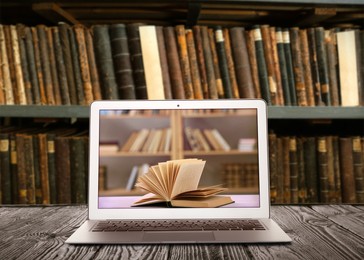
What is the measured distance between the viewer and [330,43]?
5.05ft

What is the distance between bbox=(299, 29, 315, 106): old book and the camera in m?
1.52

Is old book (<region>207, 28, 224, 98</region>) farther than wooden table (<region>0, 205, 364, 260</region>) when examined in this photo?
Yes

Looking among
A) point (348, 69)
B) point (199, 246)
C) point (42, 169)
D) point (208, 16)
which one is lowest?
point (199, 246)

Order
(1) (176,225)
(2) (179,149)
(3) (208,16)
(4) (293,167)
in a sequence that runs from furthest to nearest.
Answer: (2) (179,149) → (3) (208,16) → (4) (293,167) → (1) (176,225)

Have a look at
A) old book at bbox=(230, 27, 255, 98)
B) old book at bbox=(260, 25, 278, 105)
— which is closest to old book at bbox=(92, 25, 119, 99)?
old book at bbox=(230, 27, 255, 98)

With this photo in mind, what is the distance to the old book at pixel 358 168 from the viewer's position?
153 centimetres

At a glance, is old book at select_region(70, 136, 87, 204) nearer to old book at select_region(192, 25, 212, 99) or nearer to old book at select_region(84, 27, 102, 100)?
old book at select_region(84, 27, 102, 100)

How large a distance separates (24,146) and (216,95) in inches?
28.9

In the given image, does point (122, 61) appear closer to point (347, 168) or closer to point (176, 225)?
point (176, 225)

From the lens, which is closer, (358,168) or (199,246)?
(199,246)

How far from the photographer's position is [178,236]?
27.5 inches

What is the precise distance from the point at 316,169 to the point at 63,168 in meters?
0.97

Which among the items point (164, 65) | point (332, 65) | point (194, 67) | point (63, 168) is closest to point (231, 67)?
point (194, 67)

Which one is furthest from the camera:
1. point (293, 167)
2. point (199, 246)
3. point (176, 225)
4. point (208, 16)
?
point (208, 16)
